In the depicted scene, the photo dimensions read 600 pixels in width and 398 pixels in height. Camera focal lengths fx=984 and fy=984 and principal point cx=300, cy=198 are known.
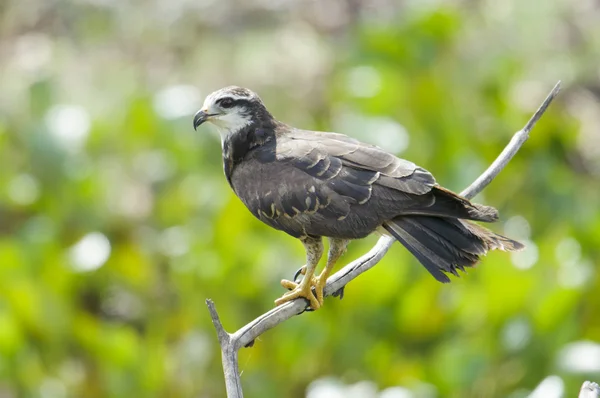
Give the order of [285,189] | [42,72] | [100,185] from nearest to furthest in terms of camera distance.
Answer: [285,189] → [100,185] → [42,72]

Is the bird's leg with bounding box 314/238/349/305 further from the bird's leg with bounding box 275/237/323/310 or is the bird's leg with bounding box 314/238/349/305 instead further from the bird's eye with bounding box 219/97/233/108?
the bird's eye with bounding box 219/97/233/108

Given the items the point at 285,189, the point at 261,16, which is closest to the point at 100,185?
the point at 285,189

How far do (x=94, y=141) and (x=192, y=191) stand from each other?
0.93 metres

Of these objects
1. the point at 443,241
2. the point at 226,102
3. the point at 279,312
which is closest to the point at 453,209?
the point at 443,241

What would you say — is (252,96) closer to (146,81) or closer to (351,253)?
(351,253)

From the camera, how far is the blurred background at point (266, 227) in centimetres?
595

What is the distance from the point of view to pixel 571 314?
5.98 metres

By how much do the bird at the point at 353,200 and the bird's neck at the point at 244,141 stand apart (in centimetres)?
4

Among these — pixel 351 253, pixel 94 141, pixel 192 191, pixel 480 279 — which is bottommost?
pixel 480 279

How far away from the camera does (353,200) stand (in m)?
3.96

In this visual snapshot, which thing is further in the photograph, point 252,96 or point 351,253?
point 351,253

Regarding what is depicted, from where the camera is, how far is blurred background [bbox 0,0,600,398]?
595 centimetres

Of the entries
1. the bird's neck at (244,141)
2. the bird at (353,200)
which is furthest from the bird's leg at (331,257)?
the bird's neck at (244,141)

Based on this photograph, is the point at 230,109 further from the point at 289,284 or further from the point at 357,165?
the point at 289,284
